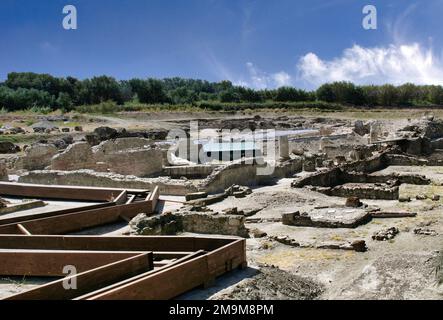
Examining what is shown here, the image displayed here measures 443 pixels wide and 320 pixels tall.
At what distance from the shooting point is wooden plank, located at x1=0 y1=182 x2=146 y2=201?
17.0m

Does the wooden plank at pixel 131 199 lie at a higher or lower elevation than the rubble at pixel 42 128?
lower

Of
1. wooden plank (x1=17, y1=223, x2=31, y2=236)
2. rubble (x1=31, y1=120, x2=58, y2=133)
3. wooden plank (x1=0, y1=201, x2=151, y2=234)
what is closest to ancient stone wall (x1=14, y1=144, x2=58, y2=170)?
wooden plank (x1=0, y1=201, x2=151, y2=234)

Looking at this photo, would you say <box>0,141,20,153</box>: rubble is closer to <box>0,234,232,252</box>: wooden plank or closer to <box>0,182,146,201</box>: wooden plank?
<box>0,182,146,201</box>: wooden plank

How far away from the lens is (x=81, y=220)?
44.8 ft

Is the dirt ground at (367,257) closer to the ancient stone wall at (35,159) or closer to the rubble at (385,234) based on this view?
the rubble at (385,234)

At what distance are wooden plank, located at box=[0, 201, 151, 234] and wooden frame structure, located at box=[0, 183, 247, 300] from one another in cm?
3

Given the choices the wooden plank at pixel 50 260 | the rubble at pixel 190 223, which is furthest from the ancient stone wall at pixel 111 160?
the wooden plank at pixel 50 260

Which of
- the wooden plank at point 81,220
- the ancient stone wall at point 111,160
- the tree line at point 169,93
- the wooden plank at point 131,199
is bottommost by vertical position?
the wooden plank at point 81,220

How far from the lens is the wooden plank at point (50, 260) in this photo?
872 cm

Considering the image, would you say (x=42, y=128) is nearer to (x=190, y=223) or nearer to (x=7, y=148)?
(x=7, y=148)

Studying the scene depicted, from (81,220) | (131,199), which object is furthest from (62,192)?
(81,220)

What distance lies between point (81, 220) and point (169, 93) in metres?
87.4

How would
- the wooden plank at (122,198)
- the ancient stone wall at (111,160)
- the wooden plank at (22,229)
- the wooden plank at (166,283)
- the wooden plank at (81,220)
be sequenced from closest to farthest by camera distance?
the wooden plank at (166,283)
the wooden plank at (22,229)
the wooden plank at (81,220)
the wooden plank at (122,198)
the ancient stone wall at (111,160)

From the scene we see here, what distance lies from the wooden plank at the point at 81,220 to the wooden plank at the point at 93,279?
16.7ft
